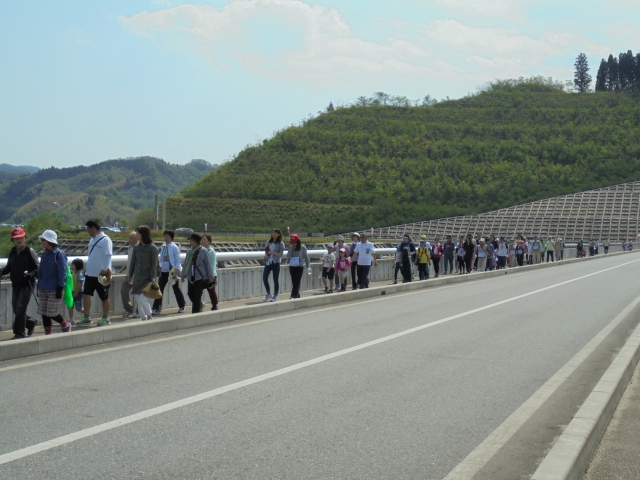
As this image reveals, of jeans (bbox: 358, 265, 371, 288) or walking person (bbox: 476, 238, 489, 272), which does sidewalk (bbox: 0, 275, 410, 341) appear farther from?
walking person (bbox: 476, 238, 489, 272)

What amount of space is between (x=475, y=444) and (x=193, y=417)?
2.39m

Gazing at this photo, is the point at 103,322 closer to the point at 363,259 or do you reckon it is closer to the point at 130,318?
the point at 130,318

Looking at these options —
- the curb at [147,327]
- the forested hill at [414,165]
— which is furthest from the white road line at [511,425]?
the forested hill at [414,165]

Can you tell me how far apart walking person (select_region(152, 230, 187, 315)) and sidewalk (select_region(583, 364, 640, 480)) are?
337 inches

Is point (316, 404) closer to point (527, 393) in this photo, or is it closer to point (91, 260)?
point (527, 393)

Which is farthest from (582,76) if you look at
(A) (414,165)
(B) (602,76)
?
(A) (414,165)

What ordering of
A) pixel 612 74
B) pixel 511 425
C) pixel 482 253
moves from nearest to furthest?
pixel 511 425
pixel 482 253
pixel 612 74

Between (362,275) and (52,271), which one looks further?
(362,275)

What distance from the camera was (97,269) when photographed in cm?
1189

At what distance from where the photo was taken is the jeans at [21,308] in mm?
10070

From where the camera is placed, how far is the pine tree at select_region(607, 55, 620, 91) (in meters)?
177

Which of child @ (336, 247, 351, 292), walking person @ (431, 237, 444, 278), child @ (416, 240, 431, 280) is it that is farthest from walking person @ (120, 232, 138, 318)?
walking person @ (431, 237, 444, 278)

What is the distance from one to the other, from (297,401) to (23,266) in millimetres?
5066

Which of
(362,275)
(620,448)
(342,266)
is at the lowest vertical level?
(620,448)
